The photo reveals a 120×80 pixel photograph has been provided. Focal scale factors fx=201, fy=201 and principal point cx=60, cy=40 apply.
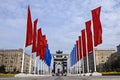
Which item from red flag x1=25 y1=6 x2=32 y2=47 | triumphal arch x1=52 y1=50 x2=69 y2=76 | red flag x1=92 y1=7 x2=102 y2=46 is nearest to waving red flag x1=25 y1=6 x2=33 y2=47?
red flag x1=25 y1=6 x2=32 y2=47

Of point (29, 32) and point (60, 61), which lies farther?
point (60, 61)

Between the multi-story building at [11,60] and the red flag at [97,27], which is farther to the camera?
the multi-story building at [11,60]

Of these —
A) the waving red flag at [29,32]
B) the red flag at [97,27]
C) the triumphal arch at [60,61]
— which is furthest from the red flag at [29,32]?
the triumphal arch at [60,61]

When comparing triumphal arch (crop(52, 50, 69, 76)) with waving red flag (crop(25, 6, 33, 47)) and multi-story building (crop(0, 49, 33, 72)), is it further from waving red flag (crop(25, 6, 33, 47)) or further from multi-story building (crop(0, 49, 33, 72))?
waving red flag (crop(25, 6, 33, 47))

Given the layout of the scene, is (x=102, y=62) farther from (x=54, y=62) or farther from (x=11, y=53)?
(x=11, y=53)

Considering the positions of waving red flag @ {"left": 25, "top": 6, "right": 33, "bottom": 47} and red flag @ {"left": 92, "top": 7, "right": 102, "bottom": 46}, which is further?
waving red flag @ {"left": 25, "top": 6, "right": 33, "bottom": 47}

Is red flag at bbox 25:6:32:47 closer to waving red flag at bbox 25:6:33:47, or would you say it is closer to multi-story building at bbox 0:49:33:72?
A: waving red flag at bbox 25:6:33:47

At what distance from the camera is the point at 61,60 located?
10944cm

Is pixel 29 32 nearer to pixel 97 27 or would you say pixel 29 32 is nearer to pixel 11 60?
pixel 97 27

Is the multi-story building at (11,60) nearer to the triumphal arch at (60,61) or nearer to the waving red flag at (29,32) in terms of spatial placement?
the triumphal arch at (60,61)

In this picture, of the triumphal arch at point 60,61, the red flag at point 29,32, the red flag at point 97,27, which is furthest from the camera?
the triumphal arch at point 60,61

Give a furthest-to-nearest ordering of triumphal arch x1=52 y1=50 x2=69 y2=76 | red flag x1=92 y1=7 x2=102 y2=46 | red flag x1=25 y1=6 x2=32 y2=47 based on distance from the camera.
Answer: triumphal arch x1=52 y1=50 x2=69 y2=76 → red flag x1=25 y1=6 x2=32 y2=47 → red flag x1=92 y1=7 x2=102 y2=46

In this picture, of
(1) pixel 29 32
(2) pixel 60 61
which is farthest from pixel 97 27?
(2) pixel 60 61

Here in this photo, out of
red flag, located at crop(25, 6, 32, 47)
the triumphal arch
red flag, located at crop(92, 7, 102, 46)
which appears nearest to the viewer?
red flag, located at crop(92, 7, 102, 46)
